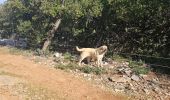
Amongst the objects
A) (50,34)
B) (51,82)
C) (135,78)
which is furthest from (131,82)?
(50,34)

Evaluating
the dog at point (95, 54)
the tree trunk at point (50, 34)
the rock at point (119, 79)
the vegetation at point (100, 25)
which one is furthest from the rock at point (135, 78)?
the tree trunk at point (50, 34)

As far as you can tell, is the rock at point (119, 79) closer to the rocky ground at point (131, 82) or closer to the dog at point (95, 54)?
the rocky ground at point (131, 82)

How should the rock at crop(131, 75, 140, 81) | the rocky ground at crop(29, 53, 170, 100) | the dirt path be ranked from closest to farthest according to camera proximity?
1. the dirt path
2. the rocky ground at crop(29, 53, 170, 100)
3. the rock at crop(131, 75, 140, 81)

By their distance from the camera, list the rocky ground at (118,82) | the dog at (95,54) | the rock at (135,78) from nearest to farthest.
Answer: the rocky ground at (118,82) < the rock at (135,78) < the dog at (95,54)

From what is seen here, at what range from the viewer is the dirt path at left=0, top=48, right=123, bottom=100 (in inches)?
580

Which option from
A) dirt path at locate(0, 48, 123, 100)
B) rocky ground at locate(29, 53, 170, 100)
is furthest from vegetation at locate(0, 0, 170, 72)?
dirt path at locate(0, 48, 123, 100)

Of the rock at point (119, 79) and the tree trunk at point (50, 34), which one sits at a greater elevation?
the tree trunk at point (50, 34)

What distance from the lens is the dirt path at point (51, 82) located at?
14742mm

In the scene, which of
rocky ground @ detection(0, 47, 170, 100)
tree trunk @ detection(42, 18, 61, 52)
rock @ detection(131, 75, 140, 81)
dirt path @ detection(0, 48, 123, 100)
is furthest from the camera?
tree trunk @ detection(42, 18, 61, 52)

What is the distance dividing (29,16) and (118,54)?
11.2 metres

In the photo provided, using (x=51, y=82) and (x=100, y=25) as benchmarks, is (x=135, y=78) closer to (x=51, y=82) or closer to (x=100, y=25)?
(x=51, y=82)

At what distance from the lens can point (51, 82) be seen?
16.7m

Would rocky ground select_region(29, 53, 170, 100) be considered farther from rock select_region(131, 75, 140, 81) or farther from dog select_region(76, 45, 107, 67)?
dog select_region(76, 45, 107, 67)

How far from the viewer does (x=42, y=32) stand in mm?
30031
